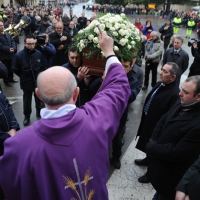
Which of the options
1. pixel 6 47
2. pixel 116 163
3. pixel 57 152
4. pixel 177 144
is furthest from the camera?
pixel 6 47

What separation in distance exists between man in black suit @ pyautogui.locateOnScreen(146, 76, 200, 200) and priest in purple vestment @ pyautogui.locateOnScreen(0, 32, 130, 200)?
3.91 ft

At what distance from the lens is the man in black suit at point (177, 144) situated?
91.6 inches

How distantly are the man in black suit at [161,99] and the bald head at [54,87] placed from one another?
2.22 m

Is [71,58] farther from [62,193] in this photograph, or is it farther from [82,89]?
[62,193]

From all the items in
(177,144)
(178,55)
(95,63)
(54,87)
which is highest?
(54,87)

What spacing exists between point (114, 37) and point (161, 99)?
1193 millimetres

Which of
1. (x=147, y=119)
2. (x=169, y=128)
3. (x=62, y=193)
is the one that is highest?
(x=62, y=193)

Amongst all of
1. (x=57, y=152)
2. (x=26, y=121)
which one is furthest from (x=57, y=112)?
(x=26, y=121)

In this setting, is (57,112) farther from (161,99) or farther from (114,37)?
(161,99)

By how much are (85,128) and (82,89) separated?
221 centimetres

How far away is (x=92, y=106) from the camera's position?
5.03 ft

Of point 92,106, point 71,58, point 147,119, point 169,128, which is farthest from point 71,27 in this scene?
point 92,106

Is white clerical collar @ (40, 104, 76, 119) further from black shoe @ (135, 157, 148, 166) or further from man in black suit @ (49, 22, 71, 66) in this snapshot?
man in black suit @ (49, 22, 71, 66)

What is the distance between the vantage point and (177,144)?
7.80ft
